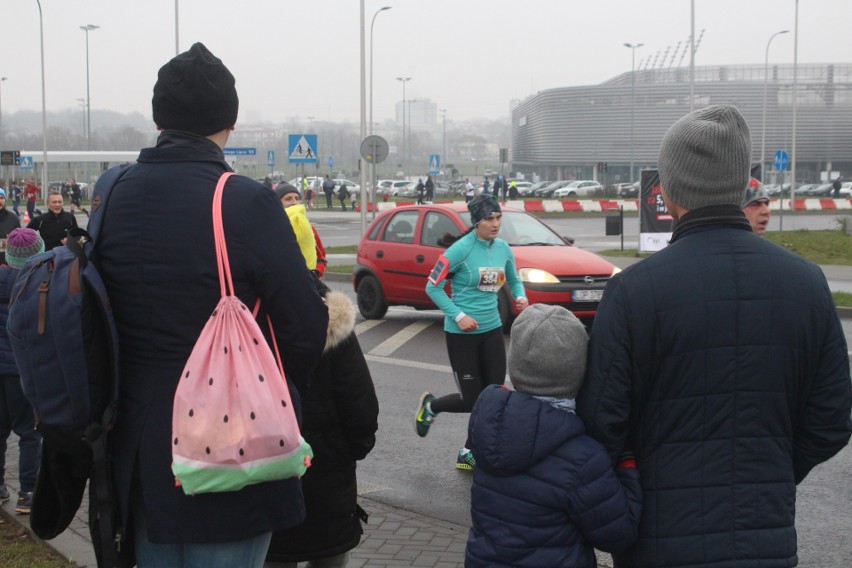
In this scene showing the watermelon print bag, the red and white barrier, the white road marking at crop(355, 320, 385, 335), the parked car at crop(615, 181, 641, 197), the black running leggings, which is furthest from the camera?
the parked car at crop(615, 181, 641, 197)

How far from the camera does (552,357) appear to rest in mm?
2781

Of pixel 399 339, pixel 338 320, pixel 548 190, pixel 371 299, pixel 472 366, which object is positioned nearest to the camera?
pixel 338 320

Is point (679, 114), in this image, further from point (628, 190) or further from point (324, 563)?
point (324, 563)

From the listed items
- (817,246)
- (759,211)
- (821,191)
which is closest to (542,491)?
(759,211)

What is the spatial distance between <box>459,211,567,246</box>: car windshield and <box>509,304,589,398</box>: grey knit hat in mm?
10680

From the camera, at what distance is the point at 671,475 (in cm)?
253

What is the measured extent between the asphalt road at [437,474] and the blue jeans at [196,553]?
140 inches

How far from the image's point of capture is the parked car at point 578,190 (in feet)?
236

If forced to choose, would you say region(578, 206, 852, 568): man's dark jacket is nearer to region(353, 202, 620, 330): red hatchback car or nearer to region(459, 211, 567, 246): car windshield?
region(353, 202, 620, 330): red hatchback car

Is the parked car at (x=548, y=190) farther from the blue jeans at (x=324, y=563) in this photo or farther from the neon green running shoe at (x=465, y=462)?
the blue jeans at (x=324, y=563)

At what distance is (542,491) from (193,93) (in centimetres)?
136

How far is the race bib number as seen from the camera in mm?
7262

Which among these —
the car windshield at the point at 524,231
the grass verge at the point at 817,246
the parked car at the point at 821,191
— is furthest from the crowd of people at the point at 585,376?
the parked car at the point at 821,191

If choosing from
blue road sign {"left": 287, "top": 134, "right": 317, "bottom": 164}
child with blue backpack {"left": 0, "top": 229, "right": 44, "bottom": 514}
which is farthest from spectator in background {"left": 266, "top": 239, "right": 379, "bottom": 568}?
blue road sign {"left": 287, "top": 134, "right": 317, "bottom": 164}
